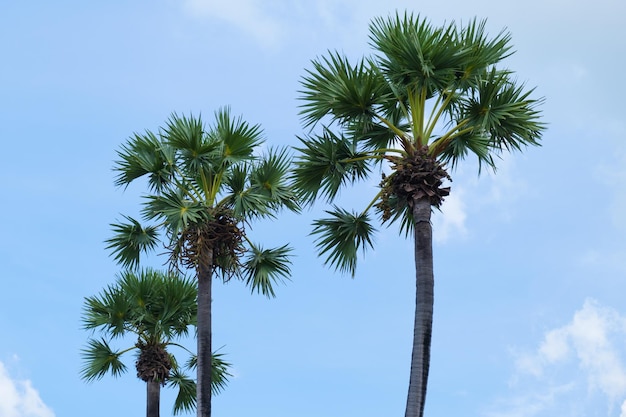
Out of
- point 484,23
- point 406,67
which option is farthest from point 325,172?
point 484,23

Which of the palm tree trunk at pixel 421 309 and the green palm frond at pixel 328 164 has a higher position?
the green palm frond at pixel 328 164

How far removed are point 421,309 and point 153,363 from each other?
10.0 meters

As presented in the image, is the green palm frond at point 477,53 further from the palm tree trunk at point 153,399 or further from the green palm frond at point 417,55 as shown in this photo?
the palm tree trunk at point 153,399

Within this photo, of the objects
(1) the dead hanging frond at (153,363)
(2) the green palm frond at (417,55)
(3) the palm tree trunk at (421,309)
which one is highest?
(2) the green palm frond at (417,55)

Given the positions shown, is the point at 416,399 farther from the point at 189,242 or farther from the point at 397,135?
the point at 189,242

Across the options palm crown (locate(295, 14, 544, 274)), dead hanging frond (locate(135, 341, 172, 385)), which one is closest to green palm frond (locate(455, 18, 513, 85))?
palm crown (locate(295, 14, 544, 274))

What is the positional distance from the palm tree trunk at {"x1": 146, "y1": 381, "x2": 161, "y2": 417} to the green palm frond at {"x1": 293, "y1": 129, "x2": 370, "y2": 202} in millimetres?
7872

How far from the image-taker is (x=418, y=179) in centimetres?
1845

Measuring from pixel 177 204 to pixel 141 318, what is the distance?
446cm

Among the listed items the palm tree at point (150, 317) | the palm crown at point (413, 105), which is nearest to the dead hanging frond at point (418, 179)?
the palm crown at point (413, 105)

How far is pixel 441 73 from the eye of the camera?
18484mm

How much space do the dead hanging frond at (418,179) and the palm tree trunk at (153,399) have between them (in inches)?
384

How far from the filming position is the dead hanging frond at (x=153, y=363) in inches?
1001

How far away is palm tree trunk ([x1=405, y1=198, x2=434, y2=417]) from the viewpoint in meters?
17.4
